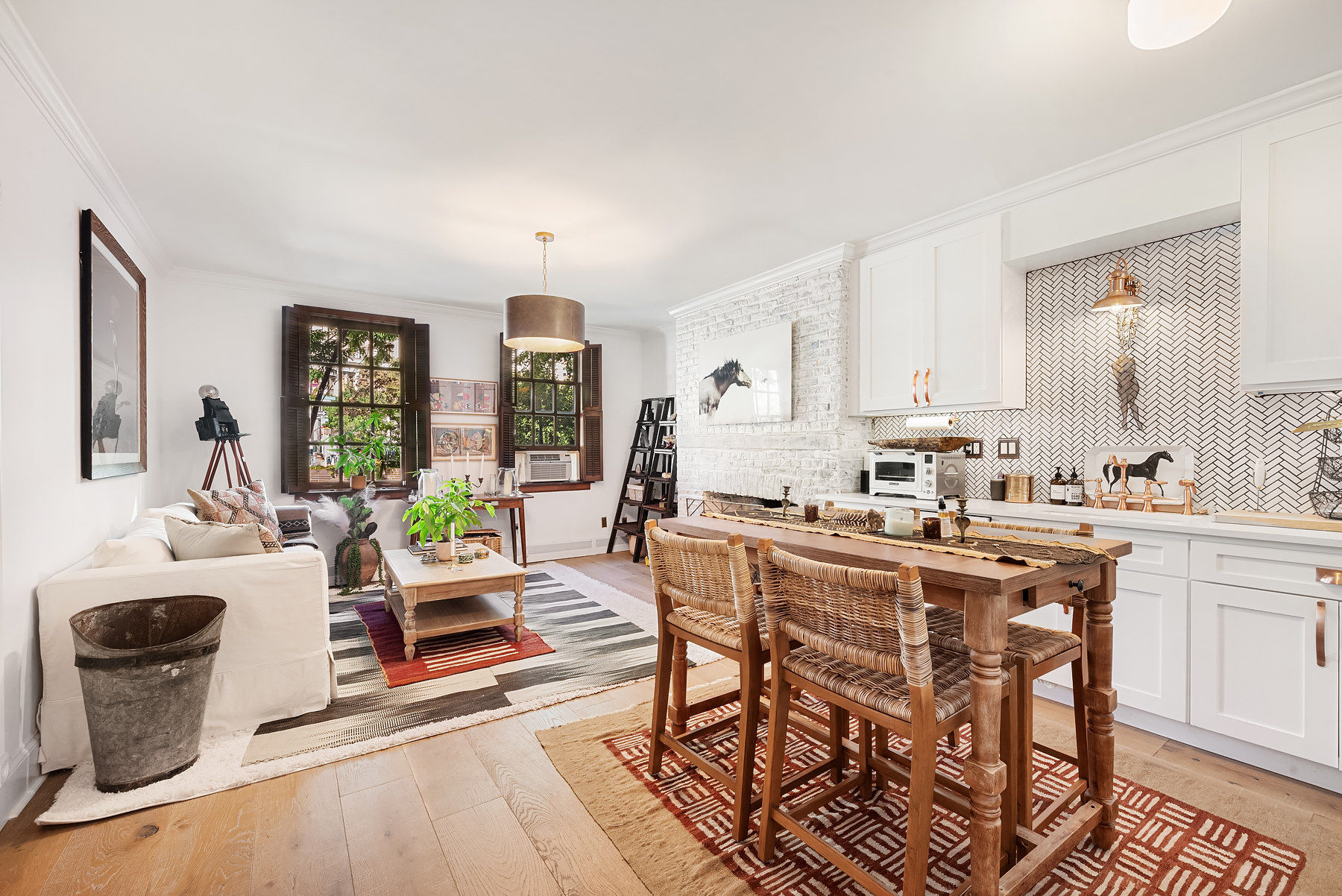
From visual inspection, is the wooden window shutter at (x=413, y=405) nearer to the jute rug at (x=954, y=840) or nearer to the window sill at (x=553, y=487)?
the window sill at (x=553, y=487)

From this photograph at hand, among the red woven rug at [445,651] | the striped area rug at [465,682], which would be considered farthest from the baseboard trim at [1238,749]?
the red woven rug at [445,651]

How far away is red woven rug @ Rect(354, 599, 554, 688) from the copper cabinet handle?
11.0ft

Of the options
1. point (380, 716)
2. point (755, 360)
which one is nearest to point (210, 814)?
A: point (380, 716)

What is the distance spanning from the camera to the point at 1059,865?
1.79 m

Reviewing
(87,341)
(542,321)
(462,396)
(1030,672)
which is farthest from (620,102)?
(462,396)

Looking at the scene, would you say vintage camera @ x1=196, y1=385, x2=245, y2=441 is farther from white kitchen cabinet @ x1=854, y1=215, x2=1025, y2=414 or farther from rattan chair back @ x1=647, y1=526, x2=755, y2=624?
white kitchen cabinet @ x1=854, y1=215, x2=1025, y2=414

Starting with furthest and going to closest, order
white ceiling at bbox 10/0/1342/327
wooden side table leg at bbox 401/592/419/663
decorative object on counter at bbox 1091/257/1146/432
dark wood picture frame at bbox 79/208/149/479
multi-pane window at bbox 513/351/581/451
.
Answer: multi-pane window at bbox 513/351/581/451
wooden side table leg at bbox 401/592/419/663
decorative object on counter at bbox 1091/257/1146/432
dark wood picture frame at bbox 79/208/149/479
white ceiling at bbox 10/0/1342/327

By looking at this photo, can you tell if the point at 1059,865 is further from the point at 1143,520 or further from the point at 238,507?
the point at 238,507

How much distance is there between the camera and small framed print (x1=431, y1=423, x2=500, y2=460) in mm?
5914

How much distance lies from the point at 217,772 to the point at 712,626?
1.94 m

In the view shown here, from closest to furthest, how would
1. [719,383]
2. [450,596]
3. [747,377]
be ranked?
[450,596]
[747,377]
[719,383]

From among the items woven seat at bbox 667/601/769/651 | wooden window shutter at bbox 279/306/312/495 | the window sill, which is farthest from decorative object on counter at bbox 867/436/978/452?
wooden window shutter at bbox 279/306/312/495

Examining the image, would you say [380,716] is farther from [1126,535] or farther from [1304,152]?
[1304,152]

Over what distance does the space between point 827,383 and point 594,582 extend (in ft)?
8.59
